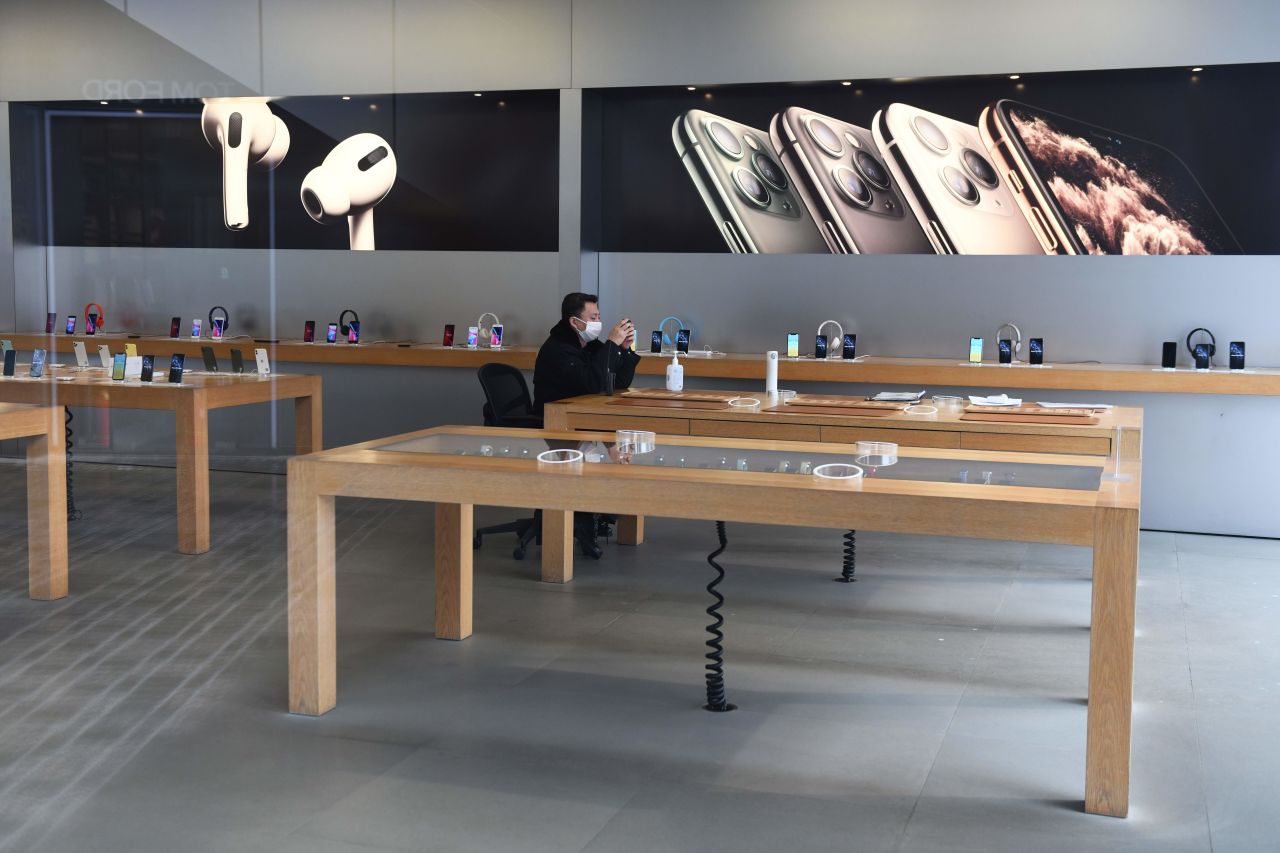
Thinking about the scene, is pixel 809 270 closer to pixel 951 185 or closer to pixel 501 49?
→ pixel 951 185

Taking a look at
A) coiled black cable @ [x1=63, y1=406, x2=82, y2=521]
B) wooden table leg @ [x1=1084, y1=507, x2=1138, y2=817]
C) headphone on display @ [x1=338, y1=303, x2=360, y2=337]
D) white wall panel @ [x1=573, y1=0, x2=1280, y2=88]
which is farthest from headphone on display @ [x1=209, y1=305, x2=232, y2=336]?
white wall panel @ [x1=573, y1=0, x2=1280, y2=88]

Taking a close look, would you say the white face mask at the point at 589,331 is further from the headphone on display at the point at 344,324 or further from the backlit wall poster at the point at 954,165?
the backlit wall poster at the point at 954,165

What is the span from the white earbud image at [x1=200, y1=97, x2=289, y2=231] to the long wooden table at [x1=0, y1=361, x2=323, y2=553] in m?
0.47

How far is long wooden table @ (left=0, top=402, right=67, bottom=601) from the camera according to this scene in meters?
3.15

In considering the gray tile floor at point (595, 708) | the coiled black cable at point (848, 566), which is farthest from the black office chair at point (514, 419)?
the coiled black cable at point (848, 566)

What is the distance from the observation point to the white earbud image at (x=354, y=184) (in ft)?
13.3

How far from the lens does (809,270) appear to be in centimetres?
724

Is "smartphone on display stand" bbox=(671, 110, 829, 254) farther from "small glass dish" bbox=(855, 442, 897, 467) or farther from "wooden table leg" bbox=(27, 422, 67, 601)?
"wooden table leg" bbox=(27, 422, 67, 601)

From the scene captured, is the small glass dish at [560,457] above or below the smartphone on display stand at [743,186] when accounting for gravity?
below

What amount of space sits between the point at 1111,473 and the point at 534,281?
15.5 feet

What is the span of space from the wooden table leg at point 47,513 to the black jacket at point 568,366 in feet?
6.97

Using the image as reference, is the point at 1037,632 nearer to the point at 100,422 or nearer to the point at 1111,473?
the point at 1111,473

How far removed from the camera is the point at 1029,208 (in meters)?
6.83

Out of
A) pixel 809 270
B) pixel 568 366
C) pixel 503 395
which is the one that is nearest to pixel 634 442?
pixel 568 366
